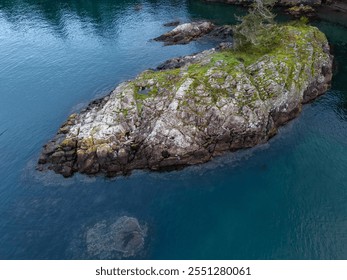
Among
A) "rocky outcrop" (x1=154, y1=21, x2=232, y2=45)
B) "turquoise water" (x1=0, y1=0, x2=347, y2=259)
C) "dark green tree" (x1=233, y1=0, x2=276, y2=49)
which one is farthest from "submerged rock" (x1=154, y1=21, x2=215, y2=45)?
"dark green tree" (x1=233, y1=0, x2=276, y2=49)

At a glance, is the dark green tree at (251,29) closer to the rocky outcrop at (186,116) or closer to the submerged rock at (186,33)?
the rocky outcrop at (186,116)

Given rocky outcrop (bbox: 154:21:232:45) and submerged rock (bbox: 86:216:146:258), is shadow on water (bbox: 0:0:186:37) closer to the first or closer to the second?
rocky outcrop (bbox: 154:21:232:45)

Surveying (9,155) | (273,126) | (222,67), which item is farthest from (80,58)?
(273,126)

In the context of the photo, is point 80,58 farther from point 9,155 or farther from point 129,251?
point 129,251

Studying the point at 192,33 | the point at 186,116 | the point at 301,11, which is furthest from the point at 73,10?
the point at 186,116

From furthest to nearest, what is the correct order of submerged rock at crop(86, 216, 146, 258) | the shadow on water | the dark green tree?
the shadow on water, the dark green tree, submerged rock at crop(86, 216, 146, 258)

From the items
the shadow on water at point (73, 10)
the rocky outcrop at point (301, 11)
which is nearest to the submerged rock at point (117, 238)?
the shadow on water at point (73, 10)

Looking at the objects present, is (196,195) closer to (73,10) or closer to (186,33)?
(186,33)
